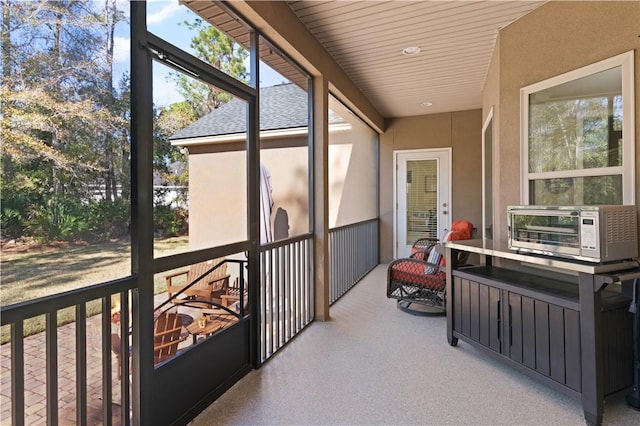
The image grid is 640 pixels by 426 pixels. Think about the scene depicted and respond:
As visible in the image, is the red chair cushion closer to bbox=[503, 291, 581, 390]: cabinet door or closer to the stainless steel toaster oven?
bbox=[503, 291, 581, 390]: cabinet door

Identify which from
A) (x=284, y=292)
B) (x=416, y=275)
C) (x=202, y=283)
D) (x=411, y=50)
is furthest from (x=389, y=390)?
(x=411, y=50)

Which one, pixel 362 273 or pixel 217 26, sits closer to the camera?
pixel 217 26

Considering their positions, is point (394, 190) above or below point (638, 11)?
below

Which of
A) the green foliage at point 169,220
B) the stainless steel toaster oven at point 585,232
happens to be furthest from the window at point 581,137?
the green foliage at point 169,220

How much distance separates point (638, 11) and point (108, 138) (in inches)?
127

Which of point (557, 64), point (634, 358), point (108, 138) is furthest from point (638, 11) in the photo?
point (108, 138)

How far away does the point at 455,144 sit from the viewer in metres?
6.14

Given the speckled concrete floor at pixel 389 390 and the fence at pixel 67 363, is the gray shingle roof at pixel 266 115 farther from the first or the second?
the speckled concrete floor at pixel 389 390

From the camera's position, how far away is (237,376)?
7.88 feet

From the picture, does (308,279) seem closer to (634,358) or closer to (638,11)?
(634,358)

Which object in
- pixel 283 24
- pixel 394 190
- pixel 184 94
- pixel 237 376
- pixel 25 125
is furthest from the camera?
pixel 394 190

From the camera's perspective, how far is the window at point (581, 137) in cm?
227

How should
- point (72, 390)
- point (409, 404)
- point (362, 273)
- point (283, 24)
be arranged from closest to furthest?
point (72, 390) → point (409, 404) → point (283, 24) → point (362, 273)

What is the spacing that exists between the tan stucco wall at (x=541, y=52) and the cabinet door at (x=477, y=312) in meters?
0.85
